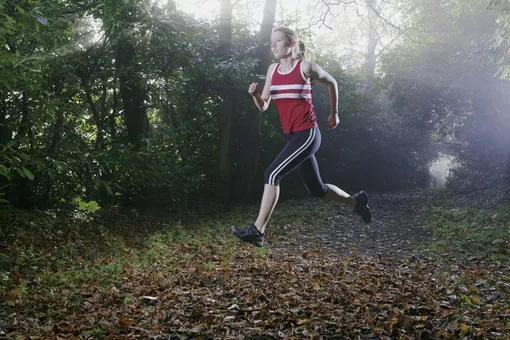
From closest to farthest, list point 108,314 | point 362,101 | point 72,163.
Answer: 1. point 108,314
2. point 72,163
3. point 362,101

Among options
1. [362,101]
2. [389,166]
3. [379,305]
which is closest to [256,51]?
[362,101]

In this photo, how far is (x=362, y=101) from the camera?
63.7 ft

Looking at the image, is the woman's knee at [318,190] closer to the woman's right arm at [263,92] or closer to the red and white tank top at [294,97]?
the red and white tank top at [294,97]

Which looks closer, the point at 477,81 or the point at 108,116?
the point at 108,116

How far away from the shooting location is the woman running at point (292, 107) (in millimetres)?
4516

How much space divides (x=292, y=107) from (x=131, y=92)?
8.78 metres

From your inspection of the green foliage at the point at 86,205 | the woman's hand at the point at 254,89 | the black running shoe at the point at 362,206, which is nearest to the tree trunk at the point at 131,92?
the green foliage at the point at 86,205

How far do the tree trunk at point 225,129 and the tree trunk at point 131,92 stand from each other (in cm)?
224

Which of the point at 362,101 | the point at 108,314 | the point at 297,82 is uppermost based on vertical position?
the point at 362,101

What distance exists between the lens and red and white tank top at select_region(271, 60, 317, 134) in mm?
4520

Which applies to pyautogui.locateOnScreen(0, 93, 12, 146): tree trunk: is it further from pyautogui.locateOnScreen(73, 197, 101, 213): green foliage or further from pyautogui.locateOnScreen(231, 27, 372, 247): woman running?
pyautogui.locateOnScreen(231, 27, 372, 247): woman running

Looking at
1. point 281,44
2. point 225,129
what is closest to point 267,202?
point 281,44

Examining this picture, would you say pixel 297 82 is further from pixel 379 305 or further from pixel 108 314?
pixel 108 314

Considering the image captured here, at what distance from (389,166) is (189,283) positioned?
15908 mm
